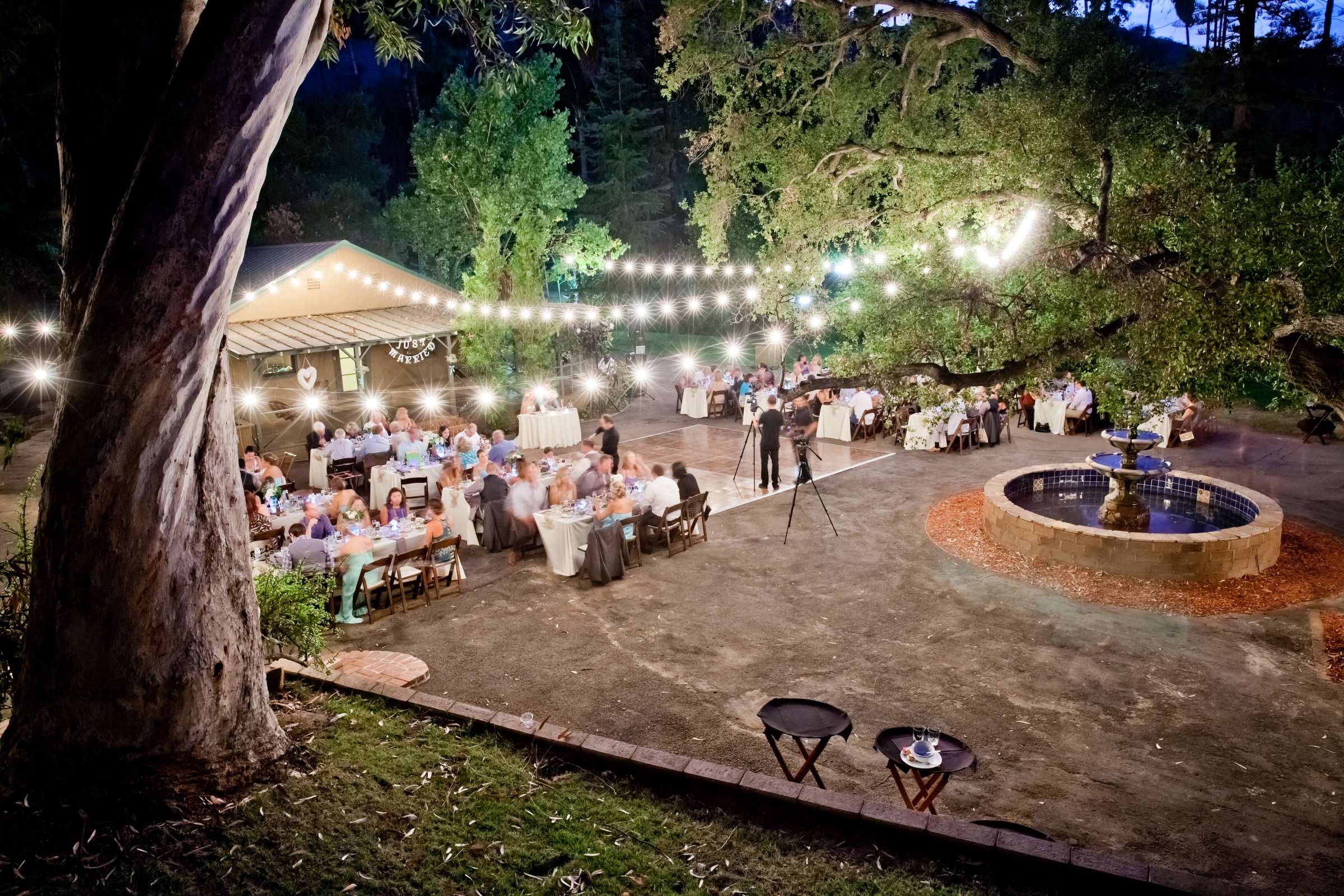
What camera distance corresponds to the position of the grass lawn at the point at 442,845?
4.45 m

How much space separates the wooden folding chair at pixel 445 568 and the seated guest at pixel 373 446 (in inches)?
175

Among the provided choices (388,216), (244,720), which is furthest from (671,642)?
(388,216)

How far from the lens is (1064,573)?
1013 cm

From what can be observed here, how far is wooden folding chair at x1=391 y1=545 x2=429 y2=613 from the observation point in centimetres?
936

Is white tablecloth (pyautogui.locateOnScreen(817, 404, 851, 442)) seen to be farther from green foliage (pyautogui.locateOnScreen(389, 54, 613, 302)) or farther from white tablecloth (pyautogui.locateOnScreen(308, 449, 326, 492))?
white tablecloth (pyautogui.locateOnScreen(308, 449, 326, 492))

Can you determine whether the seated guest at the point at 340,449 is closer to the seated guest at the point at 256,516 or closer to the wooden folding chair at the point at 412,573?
the seated guest at the point at 256,516

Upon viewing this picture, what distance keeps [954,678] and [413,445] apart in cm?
887

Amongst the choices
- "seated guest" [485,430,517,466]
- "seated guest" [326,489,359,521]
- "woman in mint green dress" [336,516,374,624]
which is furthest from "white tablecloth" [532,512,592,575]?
"seated guest" [485,430,517,466]

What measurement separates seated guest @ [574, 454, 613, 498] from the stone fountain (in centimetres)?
605

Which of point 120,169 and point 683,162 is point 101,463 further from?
point 683,162

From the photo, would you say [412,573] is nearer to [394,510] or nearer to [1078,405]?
[394,510]

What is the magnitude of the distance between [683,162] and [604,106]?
420 cm

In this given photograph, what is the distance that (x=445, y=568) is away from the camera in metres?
10.2

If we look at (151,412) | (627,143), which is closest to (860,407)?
(151,412)
